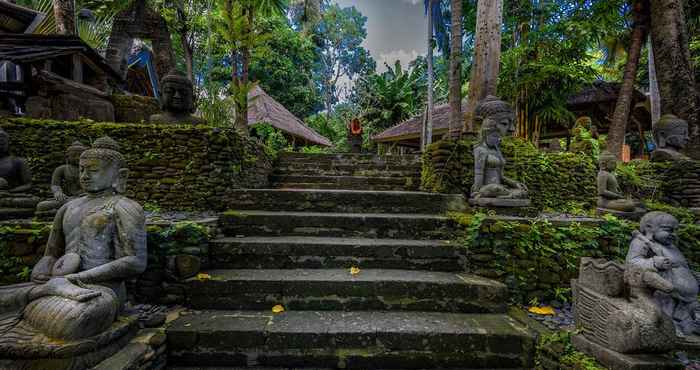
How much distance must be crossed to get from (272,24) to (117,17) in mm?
8467

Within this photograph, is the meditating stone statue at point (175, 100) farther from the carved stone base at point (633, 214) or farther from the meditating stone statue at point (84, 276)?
the carved stone base at point (633, 214)

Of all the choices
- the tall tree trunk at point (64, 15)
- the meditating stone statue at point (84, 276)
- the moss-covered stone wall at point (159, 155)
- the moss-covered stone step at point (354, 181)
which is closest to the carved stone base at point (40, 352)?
the meditating stone statue at point (84, 276)

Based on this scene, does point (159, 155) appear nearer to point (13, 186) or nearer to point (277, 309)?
point (13, 186)

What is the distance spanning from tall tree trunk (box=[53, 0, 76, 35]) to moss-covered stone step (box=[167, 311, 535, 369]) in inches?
369

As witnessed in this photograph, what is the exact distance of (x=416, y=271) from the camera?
3.05 metres

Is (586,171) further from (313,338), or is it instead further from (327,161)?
(313,338)

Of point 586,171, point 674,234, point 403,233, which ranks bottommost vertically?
point 403,233

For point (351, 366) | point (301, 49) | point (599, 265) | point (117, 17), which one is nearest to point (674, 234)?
point (599, 265)

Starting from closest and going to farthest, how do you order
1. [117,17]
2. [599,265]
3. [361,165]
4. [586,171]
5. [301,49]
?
[599,265] → [586,171] → [361,165] → [117,17] → [301,49]

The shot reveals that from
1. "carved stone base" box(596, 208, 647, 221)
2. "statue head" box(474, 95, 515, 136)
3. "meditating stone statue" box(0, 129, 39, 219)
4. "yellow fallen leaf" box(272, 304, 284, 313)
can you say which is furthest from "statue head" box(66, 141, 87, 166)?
"carved stone base" box(596, 208, 647, 221)

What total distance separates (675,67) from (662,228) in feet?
21.1

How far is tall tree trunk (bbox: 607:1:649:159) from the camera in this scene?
753 centimetres

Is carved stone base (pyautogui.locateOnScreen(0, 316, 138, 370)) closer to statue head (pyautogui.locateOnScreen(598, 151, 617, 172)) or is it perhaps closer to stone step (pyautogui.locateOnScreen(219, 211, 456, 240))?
stone step (pyautogui.locateOnScreen(219, 211, 456, 240))

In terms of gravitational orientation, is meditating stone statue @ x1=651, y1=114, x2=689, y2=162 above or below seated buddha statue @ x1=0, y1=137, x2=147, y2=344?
above
